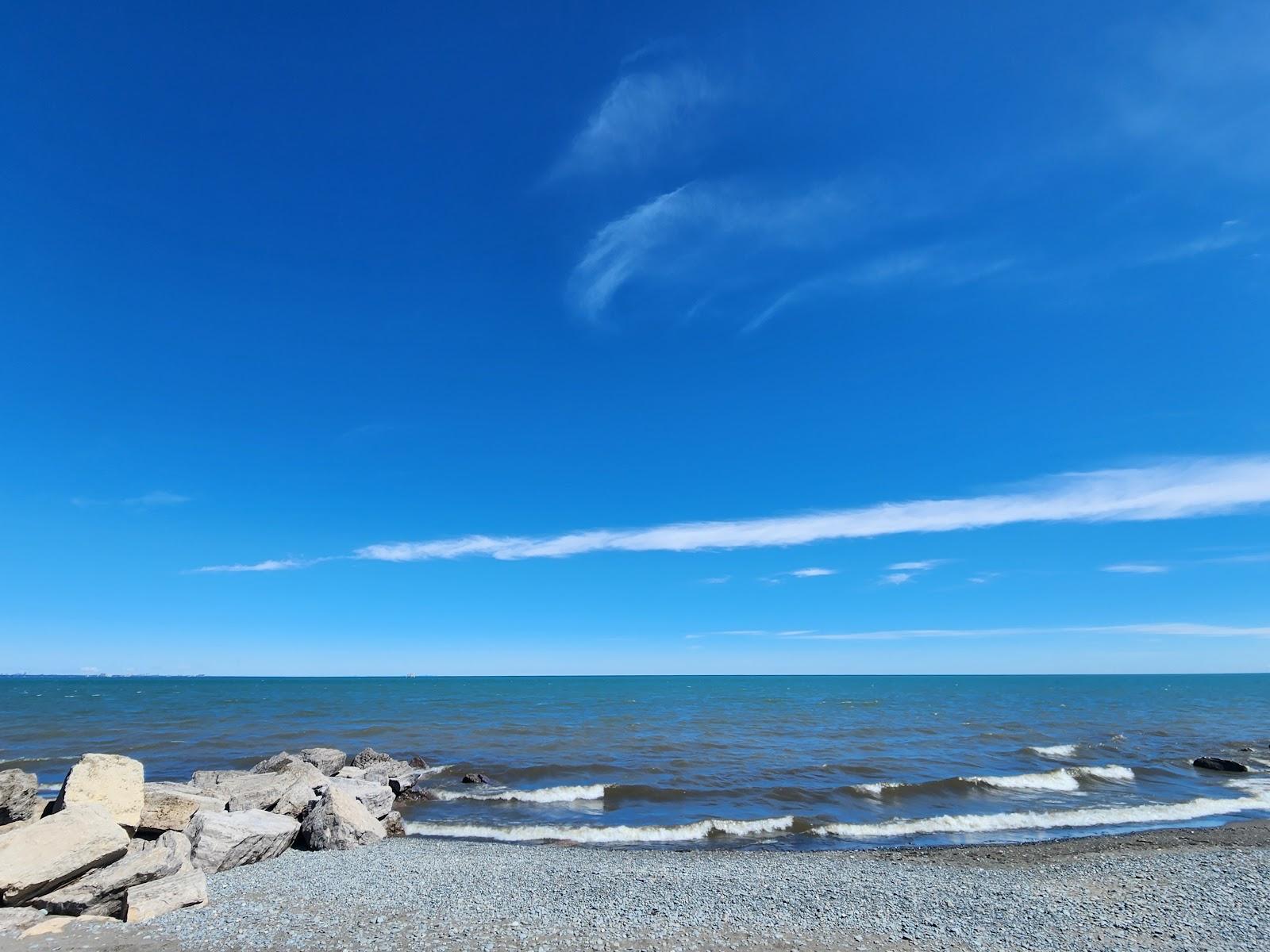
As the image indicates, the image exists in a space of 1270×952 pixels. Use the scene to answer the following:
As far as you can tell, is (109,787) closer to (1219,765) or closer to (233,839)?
(233,839)

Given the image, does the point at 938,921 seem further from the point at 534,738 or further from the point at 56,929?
the point at 534,738

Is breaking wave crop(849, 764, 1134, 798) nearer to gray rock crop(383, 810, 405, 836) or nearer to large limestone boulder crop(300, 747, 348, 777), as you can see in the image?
gray rock crop(383, 810, 405, 836)

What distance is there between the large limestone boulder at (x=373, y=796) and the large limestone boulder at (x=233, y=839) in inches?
139

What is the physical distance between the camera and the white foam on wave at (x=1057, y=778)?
78.3 ft

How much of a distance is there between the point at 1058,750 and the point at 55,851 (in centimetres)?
3791

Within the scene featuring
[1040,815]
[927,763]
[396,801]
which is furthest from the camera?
[927,763]

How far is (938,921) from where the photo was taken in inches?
398

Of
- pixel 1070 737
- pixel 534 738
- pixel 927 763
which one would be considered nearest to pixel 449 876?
pixel 927 763

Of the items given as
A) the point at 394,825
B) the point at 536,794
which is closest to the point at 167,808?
the point at 394,825

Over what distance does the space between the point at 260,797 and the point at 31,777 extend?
4.53 metres

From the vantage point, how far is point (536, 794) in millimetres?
22422

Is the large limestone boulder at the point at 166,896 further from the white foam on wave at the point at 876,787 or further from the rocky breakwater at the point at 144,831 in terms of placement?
the white foam on wave at the point at 876,787

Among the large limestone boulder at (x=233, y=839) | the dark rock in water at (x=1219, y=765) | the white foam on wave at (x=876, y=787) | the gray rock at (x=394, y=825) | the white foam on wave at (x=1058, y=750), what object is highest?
the large limestone boulder at (x=233, y=839)

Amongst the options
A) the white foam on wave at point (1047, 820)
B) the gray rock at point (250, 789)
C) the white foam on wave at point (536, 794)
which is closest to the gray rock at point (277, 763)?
the gray rock at point (250, 789)
